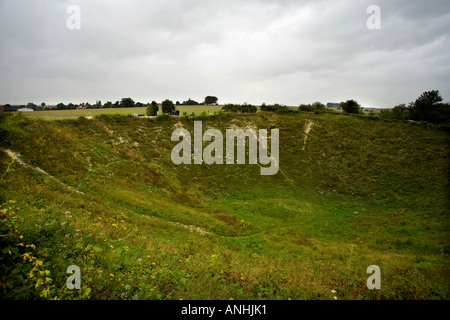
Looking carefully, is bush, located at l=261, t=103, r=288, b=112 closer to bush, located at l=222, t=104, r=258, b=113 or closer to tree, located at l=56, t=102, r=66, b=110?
bush, located at l=222, t=104, r=258, b=113

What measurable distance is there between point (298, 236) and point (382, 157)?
91.4 feet

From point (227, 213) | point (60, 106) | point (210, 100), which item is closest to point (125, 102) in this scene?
point (60, 106)

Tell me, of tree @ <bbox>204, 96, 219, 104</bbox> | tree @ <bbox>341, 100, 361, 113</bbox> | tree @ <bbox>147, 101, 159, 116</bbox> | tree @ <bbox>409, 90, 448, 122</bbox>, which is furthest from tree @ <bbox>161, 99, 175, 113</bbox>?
tree @ <bbox>204, 96, 219, 104</bbox>

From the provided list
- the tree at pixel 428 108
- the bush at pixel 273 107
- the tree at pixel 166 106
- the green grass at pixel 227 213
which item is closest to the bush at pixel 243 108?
the bush at pixel 273 107

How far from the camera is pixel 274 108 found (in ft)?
180

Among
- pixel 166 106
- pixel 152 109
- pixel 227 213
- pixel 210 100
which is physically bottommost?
pixel 227 213

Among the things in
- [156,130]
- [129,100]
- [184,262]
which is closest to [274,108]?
[156,130]

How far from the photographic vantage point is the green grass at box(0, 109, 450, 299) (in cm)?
644

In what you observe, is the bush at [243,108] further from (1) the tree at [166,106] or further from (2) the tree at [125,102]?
(2) the tree at [125,102]

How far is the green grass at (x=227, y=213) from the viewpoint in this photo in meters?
6.44

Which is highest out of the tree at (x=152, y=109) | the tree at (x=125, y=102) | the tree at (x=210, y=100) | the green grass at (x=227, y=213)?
the tree at (x=210, y=100)

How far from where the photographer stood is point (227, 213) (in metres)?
22.7

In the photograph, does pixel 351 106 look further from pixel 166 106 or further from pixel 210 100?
pixel 210 100

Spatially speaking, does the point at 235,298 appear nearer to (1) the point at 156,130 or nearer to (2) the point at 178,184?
(2) the point at 178,184
